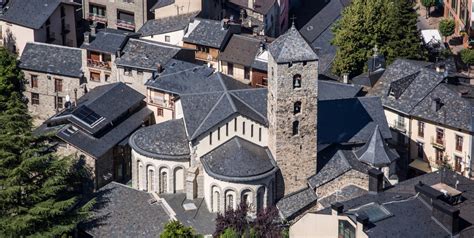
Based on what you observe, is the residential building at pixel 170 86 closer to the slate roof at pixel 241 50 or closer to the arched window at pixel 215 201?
the slate roof at pixel 241 50

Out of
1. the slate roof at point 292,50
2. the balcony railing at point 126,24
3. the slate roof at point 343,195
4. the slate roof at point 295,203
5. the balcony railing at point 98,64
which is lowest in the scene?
the slate roof at point 295,203

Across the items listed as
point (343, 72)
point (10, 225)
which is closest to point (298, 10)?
point (343, 72)

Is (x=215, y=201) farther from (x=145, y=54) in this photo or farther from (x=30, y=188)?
(x=145, y=54)

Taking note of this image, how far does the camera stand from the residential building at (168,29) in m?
116

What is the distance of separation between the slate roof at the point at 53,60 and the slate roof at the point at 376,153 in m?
32.1

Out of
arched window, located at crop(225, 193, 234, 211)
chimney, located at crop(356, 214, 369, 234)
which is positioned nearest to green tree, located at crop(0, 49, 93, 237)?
arched window, located at crop(225, 193, 234, 211)

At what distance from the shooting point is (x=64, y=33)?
11825cm

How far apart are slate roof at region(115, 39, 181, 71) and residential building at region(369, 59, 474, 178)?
19489 mm

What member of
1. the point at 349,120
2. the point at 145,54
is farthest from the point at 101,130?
the point at 349,120

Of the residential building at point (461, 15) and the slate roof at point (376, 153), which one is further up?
the residential building at point (461, 15)

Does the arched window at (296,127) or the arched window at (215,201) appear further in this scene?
the arched window at (215,201)

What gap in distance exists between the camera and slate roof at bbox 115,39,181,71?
105m

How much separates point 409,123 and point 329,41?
25.6 m

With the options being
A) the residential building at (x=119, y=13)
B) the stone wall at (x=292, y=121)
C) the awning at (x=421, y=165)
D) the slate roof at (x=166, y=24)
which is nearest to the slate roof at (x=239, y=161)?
the stone wall at (x=292, y=121)
